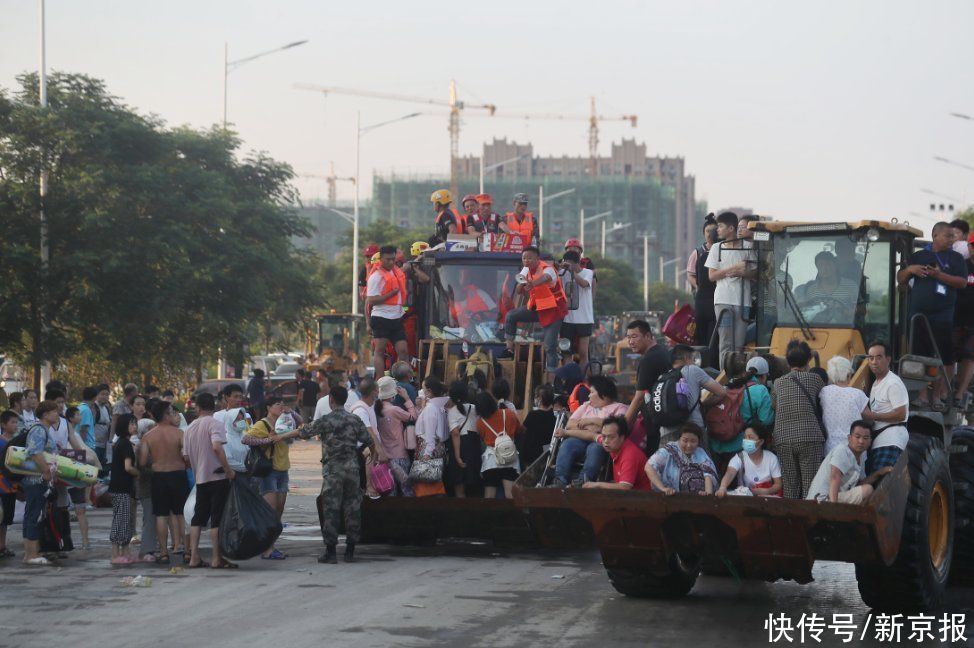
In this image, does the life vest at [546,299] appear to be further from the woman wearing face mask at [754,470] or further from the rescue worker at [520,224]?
the woman wearing face mask at [754,470]

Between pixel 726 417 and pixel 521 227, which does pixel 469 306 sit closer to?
pixel 521 227

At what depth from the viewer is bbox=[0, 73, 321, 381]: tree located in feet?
105

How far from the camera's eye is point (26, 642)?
421 inches

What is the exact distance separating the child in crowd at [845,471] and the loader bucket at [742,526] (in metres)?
0.28

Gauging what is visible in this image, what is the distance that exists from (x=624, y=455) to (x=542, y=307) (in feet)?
24.0

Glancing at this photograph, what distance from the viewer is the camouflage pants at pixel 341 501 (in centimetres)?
1491

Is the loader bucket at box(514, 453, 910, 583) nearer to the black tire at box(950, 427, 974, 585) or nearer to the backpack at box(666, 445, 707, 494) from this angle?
the backpack at box(666, 445, 707, 494)

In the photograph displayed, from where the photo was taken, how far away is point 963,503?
12.8 m

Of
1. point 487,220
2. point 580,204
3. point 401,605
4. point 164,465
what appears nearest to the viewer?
point 401,605

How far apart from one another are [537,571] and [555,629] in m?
3.29

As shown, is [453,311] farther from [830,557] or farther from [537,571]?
[830,557]

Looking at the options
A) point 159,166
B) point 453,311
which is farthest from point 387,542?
point 159,166

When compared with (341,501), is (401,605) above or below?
below

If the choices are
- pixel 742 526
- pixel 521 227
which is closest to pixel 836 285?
pixel 742 526
